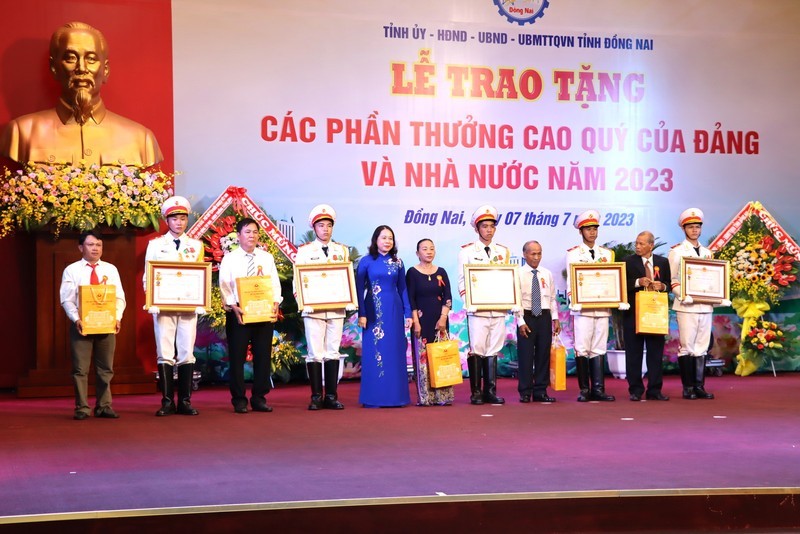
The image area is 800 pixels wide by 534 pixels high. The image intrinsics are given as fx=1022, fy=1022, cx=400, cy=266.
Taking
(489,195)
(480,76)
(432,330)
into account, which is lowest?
(432,330)

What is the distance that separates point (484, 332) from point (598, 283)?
36.7 inches

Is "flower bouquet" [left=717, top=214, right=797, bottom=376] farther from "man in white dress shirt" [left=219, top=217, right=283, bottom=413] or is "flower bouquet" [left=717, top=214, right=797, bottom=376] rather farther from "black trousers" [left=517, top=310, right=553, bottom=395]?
"man in white dress shirt" [left=219, top=217, right=283, bottom=413]

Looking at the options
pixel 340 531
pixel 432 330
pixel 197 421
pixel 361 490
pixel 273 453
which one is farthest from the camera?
pixel 432 330

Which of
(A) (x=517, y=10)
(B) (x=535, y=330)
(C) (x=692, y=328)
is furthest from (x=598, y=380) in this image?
(A) (x=517, y=10)

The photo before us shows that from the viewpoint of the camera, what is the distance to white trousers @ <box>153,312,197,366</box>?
7102 mm

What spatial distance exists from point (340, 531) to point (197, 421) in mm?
2978

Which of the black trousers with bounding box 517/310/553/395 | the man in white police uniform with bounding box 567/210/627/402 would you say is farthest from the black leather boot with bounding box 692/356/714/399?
the black trousers with bounding box 517/310/553/395

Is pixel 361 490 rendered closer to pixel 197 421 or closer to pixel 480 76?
pixel 197 421

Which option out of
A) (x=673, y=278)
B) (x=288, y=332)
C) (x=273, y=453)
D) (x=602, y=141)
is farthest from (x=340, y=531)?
(x=602, y=141)

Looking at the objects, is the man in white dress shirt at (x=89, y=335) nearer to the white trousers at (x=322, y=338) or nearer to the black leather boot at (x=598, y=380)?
the white trousers at (x=322, y=338)

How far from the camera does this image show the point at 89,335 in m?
6.96

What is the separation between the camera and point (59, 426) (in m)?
6.34

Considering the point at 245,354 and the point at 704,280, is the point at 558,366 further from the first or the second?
the point at 245,354

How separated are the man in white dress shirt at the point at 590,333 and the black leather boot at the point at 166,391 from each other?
9.77 ft
